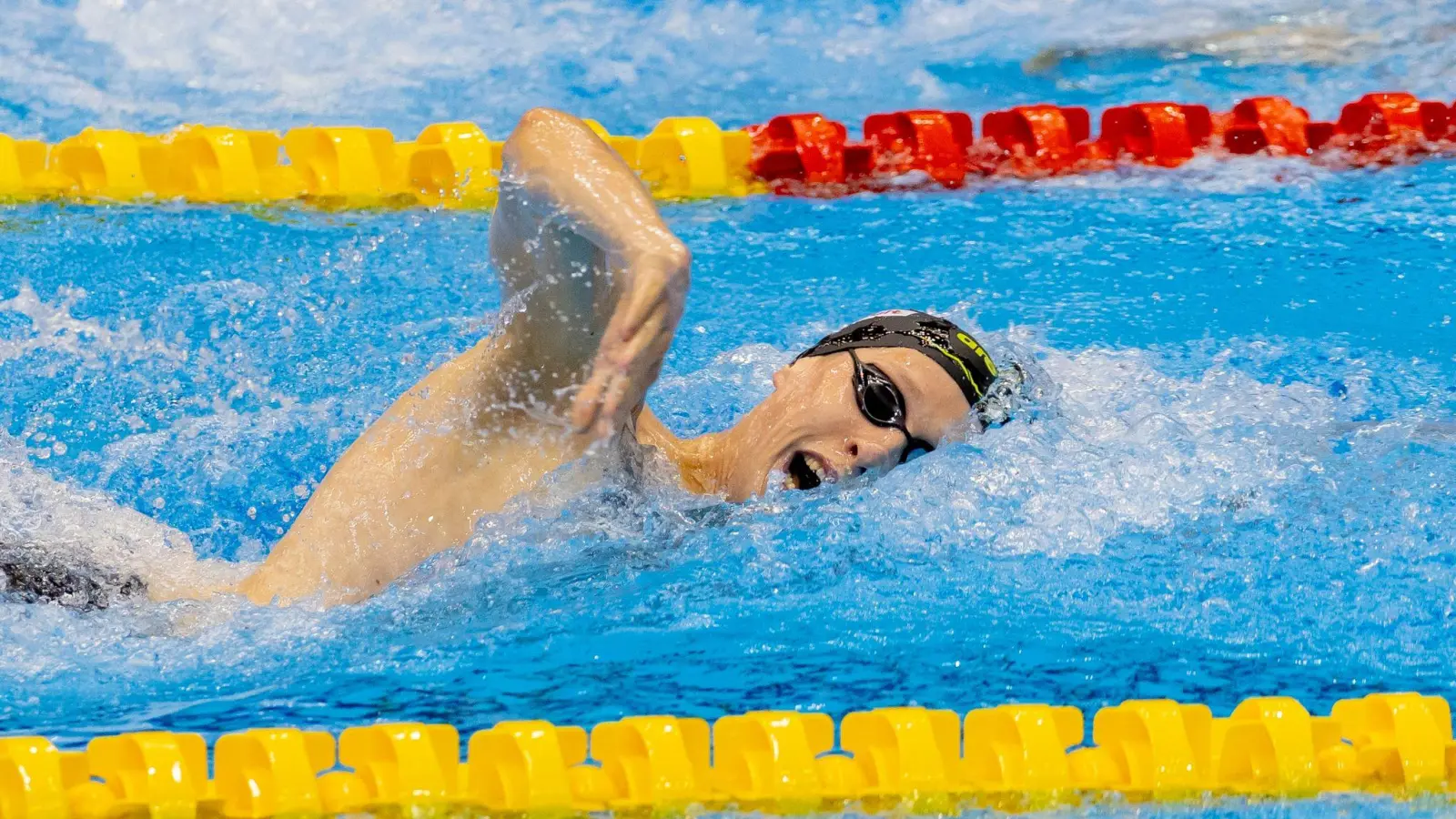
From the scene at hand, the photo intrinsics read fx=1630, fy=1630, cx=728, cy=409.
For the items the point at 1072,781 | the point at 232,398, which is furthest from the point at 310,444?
the point at 1072,781

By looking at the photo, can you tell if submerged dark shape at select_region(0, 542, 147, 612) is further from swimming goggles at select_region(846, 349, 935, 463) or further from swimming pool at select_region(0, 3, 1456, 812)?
swimming goggles at select_region(846, 349, 935, 463)

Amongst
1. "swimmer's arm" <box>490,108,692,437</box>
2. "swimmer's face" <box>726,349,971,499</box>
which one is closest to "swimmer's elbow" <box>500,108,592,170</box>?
"swimmer's arm" <box>490,108,692,437</box>

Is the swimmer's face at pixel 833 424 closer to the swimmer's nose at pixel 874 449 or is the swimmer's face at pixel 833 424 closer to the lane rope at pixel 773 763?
the swimmer's nose at pixel 874 449

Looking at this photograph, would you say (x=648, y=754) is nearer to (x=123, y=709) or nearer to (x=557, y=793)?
(x=557, y=793)

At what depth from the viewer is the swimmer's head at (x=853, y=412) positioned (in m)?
2.74

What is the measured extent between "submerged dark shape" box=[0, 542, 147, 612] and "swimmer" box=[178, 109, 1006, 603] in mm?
199

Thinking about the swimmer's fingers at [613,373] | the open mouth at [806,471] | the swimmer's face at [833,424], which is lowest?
the open mouth at [806,471]

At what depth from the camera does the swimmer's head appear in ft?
8.98

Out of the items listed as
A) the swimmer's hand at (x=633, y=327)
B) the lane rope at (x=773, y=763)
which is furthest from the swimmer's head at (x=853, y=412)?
the swimmer's hand at (x=633, y=327)

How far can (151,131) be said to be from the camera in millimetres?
5223

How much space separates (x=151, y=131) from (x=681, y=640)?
3.43m

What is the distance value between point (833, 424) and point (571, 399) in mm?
530

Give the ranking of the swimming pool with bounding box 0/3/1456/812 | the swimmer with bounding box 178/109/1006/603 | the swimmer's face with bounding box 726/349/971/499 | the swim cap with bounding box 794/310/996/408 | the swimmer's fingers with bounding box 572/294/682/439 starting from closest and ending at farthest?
the swimmer's fingers with bounding box 572/294/682/439, the swimmer with bounding box 178/109/1006/603, the swimming pool with bounding box 0/3/1456/812, the swimmer's face with bounding box 726/349/971/499, the swim cap with bounding box 794/310/996/408

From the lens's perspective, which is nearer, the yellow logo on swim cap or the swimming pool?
the swimming pool
